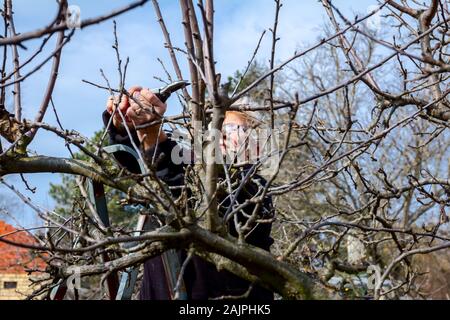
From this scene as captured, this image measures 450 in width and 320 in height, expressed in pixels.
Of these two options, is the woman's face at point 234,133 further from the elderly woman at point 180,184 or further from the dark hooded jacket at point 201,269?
the dark hooded jacket at point 201,269

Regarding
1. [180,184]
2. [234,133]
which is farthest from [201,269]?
[234,133]

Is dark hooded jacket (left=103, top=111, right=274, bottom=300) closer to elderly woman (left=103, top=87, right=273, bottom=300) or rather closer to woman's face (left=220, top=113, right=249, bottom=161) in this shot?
elderly woman (left=103, top=87, right=273, bottom=300)

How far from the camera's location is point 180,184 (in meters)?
2.76

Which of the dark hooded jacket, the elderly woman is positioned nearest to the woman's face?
the elderly woman

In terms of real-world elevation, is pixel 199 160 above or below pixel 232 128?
below

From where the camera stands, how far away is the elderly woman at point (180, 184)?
94.7 inches
